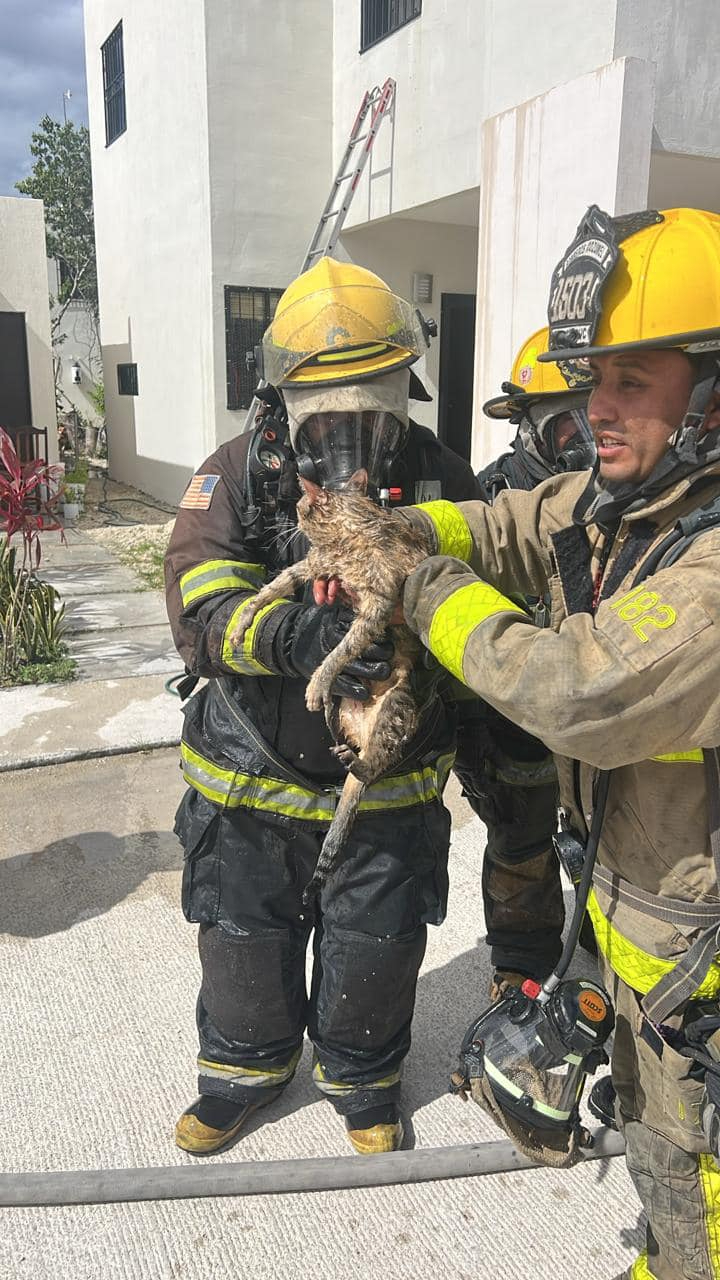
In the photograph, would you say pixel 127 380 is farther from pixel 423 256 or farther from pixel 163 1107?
pixel 163 1107

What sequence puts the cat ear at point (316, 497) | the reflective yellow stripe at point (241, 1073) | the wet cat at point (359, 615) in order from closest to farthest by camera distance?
the wet cat at point (359, 615) → the cat ear at point (316, 497) → the reflective yellow stripe at point (241, 1073)

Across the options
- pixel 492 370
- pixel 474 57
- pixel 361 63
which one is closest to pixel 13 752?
pixel 492 370

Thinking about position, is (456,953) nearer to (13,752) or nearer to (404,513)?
(404,513)

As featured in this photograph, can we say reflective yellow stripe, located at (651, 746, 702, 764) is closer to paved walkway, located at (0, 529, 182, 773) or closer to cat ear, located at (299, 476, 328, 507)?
cat ear, located at (299, 476, 328, 507)

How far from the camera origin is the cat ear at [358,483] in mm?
1997

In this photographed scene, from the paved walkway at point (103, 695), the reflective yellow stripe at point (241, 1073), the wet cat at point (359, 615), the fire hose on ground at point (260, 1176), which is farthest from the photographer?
the paved walkway at point (103, 695)

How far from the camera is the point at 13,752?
15.8ft

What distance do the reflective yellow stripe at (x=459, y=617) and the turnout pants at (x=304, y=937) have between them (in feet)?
2.72

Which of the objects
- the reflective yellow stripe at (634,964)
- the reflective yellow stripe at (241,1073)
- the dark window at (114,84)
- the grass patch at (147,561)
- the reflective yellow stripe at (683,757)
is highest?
the dark window at (114,84)

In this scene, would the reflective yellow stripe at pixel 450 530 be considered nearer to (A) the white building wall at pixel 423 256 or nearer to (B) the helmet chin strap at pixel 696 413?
(B) the helmet chin strap at pixel 696 413

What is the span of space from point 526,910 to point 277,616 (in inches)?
57.3

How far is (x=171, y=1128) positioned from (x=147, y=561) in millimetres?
8483

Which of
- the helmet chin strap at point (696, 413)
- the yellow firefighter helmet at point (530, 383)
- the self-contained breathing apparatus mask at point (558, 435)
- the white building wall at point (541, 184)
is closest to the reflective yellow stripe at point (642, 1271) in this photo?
the helmet chin strap at point (696, 413)

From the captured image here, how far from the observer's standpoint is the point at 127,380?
1504 centimetres
